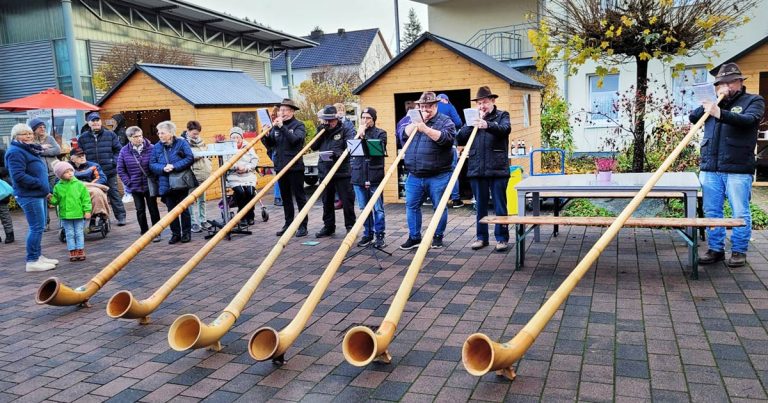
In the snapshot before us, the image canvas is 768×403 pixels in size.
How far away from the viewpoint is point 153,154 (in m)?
8.20

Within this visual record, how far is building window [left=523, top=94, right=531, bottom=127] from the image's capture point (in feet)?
34.5

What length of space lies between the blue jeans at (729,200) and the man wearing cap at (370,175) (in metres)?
3.40

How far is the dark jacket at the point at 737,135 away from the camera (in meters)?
5.42

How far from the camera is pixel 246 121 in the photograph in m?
13.2

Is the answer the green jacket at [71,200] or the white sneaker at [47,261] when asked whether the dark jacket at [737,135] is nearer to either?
the green jacket at [71,200]

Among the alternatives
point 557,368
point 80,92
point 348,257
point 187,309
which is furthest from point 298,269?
point 80,92

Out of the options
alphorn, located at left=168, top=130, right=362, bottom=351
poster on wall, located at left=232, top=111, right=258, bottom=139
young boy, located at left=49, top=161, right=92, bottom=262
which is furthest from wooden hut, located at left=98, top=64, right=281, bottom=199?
alphorn, located at left=168, top=130, right=362, bottom=351

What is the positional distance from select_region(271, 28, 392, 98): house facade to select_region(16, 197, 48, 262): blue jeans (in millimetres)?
32470

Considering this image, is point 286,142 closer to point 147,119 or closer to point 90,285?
point 90,285

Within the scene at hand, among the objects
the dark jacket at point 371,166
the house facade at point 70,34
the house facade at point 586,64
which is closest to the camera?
the dark jacket at point 371,166

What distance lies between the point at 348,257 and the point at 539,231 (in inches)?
93.0

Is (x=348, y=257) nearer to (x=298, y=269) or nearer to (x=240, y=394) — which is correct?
(x=298, y=269)

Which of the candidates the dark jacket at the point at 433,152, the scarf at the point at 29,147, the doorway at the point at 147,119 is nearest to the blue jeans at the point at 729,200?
the dark jacket at the point at 433,152

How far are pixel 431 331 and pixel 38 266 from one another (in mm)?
4993
